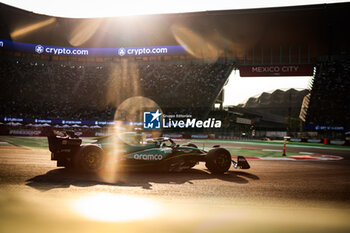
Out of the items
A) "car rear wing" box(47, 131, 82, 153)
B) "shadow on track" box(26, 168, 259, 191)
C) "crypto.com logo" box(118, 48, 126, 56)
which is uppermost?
"crypto.com logo" box(118, 48, 126, 56)

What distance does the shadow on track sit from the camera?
22.1 feet

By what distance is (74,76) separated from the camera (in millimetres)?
55938

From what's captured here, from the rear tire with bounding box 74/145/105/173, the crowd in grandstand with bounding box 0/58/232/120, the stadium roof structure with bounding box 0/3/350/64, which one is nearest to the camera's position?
the rear tire with bounding box 74/145/105/173

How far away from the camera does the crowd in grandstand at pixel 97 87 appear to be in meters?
48.8

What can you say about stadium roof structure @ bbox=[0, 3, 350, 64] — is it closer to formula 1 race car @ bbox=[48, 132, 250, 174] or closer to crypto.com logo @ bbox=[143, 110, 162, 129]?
crypto.com logo @ bbox=[143, 110, 162, 129]

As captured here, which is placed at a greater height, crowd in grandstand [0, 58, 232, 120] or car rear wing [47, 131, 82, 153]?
crowd in grandstand [0, 58, 232, 120]

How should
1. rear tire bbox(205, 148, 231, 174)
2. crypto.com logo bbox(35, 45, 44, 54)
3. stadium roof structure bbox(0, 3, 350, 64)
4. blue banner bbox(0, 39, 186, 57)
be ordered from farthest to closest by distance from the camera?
crypto.com logo bbox(35, 45, 44, 54), blue banner bbox(0, 39, 186, 57), stadium roof structure bbox(0, 3, 350, 64), rear tire bbox(205, 148, 231, 174)

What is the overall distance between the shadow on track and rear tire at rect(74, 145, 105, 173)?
31 cm

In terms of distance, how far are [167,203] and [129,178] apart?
2625mm

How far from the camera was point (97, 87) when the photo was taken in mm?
53750

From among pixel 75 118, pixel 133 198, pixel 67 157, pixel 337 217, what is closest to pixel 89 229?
pixel 133 198

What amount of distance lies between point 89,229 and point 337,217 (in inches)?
143

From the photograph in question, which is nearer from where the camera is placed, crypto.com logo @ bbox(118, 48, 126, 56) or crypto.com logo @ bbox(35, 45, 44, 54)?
crypto.com logo @ bbox(35, 45, 44, 54)

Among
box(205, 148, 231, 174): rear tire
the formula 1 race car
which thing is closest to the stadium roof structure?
box(205, 148, 231, 174): rear tire
